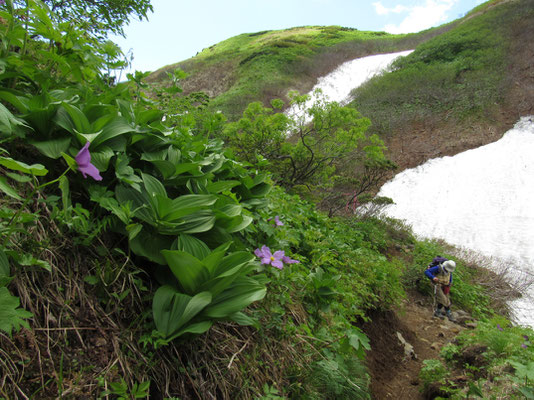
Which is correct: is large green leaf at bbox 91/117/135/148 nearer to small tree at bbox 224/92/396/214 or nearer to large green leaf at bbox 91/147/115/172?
large green leaf at bbox 91/147/115/172

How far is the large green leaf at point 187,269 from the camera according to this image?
1.14 meters

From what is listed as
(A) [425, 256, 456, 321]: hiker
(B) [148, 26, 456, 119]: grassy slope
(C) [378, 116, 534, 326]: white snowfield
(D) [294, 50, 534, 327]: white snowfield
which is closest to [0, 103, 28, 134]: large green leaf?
(A) [425, 256, 456, 321]: hiker

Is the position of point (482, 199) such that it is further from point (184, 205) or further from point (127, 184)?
point (127, 184)

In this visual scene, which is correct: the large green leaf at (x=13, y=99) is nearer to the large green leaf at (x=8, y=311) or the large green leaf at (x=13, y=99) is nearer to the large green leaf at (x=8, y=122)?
the large green leaf at (x=8, y=122)

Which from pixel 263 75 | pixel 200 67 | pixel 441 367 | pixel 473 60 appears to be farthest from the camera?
pixel 200 67

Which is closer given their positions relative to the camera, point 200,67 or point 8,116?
point 8,116

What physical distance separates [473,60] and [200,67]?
76.3ft

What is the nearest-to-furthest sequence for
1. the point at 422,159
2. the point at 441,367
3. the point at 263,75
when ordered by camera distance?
the point at 441,367, the point at 422,159, the point at 263,75

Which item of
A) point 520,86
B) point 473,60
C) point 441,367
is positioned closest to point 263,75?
point 473,60

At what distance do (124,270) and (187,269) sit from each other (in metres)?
0.29

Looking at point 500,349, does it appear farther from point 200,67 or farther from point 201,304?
point 200,67

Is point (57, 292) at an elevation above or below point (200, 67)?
below

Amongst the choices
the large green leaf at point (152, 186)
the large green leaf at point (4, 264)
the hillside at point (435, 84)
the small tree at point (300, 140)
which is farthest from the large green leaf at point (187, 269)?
the hillside at point (435, 84)

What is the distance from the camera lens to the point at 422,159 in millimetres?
14172
